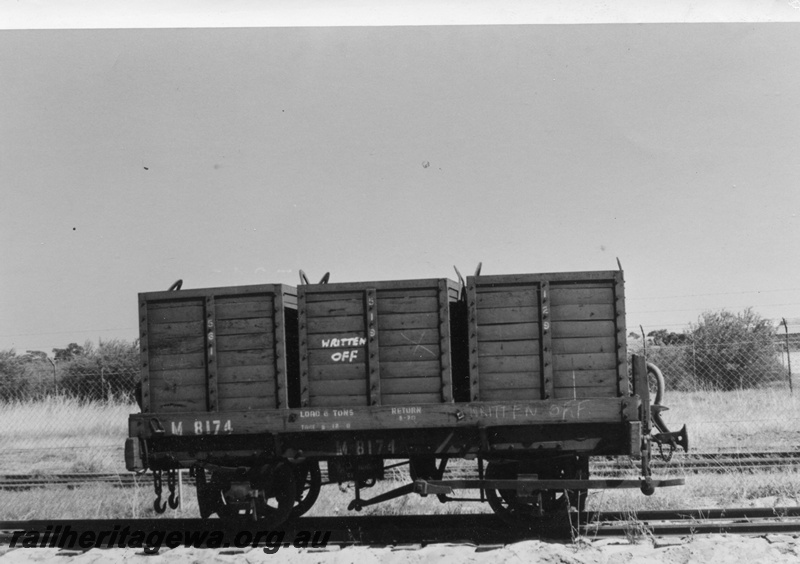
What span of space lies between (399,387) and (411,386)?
0.11m

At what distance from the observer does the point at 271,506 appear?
22.6 ft

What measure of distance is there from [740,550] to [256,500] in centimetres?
423

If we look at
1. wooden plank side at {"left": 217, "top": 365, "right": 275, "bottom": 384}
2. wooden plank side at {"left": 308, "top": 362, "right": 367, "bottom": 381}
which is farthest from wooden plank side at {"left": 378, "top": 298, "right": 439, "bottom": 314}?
wooden plank side at {"left": 217, "top": 365, "right": 275, "bottom": 384}

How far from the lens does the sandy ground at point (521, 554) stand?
564cm

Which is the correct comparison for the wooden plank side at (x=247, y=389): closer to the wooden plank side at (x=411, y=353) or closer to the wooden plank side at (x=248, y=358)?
the wooden plank side at (x=248, y=358)

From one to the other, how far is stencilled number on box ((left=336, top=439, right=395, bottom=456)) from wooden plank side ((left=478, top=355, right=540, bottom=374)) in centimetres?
107

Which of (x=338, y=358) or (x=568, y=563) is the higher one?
(x=338, y=358)

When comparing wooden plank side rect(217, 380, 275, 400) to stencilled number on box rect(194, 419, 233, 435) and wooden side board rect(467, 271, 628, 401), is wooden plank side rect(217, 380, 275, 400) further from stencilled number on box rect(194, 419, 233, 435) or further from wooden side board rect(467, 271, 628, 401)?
wooden side board rect(467, 271, 628, 401)

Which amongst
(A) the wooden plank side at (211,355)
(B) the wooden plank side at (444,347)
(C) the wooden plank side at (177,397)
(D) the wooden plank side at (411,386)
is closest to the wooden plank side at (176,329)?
(A) the wooden plank side at (211,355)

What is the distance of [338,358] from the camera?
21.4 feet

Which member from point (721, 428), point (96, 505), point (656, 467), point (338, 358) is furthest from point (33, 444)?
point (721, 428)

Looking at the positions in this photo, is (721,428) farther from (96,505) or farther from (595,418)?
(96,505)

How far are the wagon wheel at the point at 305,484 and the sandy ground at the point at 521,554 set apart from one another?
0.92m

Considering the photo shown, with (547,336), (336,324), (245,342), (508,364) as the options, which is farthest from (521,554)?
(245,342)
